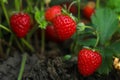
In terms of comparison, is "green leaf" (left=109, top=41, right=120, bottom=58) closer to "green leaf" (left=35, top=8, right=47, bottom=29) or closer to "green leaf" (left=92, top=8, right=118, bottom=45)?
"green leaf" (left=92, top=8, right=118, bottom=45)

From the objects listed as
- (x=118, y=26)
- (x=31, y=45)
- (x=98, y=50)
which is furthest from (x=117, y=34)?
(x=31, y=45)

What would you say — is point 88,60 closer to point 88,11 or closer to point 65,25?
point 65,25

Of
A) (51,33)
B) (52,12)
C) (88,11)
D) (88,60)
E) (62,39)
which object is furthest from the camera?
(88,11)

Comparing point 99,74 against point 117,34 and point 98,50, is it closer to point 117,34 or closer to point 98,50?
point 98,50

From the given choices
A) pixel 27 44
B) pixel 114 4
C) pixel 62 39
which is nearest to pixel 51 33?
pixel 27 44

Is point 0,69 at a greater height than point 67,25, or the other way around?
point 67,25

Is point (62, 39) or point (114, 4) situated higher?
point (114, 4)

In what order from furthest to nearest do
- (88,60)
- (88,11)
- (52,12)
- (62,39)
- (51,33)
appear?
1. (88,11)
2. (51,33)
3. (52,12)
4. (62,39)
5. (88,60)
